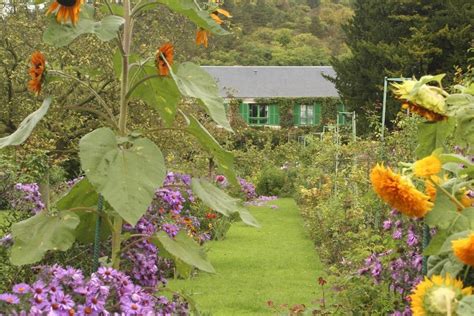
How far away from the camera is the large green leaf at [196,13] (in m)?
1.91

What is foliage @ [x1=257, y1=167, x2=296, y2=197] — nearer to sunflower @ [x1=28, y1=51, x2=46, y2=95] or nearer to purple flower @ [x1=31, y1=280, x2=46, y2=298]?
sunflower @ [x1=28, y1=51, x2=46, y2=95]

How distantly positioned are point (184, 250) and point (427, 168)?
32.9 inches

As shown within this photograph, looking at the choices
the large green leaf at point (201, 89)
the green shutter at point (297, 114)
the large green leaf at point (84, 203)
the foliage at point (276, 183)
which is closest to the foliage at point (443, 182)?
the large green leaf at point (201, 89)

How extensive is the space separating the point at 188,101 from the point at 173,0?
31.6 feet

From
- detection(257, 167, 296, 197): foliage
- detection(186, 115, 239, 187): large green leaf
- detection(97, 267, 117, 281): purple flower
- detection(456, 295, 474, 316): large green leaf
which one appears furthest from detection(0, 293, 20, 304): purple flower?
detection(257, 167, 296, 197): foliage

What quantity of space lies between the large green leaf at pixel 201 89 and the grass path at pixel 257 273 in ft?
8.85

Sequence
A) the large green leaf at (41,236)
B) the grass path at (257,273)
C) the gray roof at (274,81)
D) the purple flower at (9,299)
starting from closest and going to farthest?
the purple flower at (9,299)
the large green leaf at (41,236)
the grass path at (257,273)
the gray roof at (274,81)

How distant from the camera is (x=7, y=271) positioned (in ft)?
10.8

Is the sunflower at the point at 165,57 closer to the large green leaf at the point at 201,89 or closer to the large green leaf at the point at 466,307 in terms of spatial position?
the large green leaf at the point at 201,89

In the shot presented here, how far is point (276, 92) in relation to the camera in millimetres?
35781

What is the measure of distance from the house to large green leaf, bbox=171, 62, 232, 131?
31.6 meters

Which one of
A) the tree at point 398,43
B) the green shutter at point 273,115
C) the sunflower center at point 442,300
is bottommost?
the green shutter at point 273,115

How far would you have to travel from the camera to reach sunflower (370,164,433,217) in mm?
1360

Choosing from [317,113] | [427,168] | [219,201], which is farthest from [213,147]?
[317,113]
